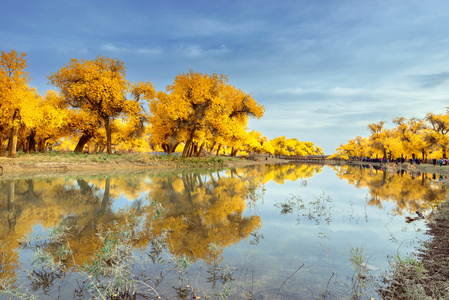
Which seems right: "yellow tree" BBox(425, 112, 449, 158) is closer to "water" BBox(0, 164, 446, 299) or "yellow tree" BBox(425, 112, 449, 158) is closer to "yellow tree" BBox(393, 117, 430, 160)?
"yellow tree" BBox(393, 117, 430, 160)

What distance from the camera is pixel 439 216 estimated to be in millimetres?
8055

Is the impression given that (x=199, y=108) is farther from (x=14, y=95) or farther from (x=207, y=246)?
(x=207, y=246)

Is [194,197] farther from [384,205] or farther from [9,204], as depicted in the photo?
[384,205]

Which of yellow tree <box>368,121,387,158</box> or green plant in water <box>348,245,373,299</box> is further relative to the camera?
yellow tree <box>368,121,387,158</box>

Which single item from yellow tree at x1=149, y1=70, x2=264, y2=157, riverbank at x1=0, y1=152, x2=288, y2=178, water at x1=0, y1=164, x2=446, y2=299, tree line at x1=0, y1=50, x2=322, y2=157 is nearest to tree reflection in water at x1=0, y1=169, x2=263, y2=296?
water at x1=0, y1=164, x2=446, y2=299

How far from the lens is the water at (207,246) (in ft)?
12.0

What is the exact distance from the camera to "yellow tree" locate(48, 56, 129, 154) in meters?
27.9

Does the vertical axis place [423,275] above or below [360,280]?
above

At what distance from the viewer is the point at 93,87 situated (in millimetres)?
27766

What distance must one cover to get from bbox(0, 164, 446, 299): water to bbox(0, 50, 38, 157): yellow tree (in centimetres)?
1675

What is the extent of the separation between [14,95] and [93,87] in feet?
24.0

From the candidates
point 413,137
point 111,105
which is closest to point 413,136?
point 413,137

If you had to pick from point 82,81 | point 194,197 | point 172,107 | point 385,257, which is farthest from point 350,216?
point 82,81

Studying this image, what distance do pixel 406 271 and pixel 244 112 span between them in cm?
3219
